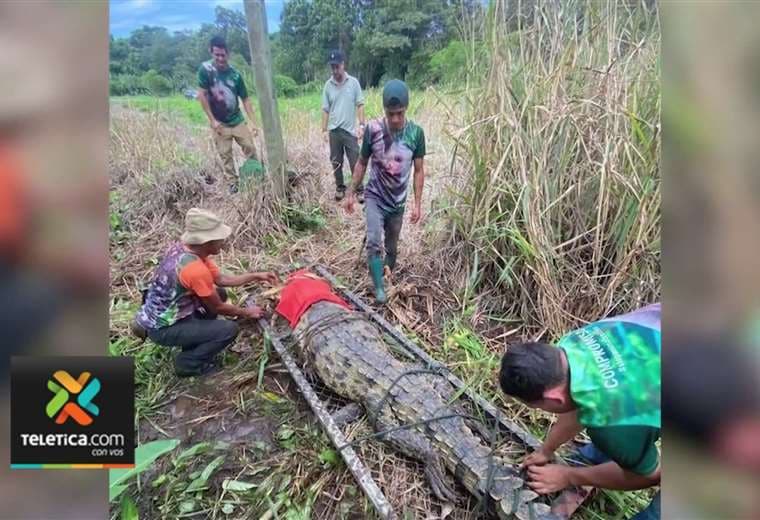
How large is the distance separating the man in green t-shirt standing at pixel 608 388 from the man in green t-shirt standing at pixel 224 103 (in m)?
1.14

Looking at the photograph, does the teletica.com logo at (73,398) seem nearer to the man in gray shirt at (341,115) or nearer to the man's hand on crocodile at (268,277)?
the man's hand on crocodile at (268,277)

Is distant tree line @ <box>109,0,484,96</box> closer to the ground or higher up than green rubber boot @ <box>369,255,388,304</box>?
higher up

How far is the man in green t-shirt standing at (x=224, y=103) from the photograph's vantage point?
4.94 ft

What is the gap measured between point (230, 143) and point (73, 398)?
1.02 meters

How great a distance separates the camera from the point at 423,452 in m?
1.65

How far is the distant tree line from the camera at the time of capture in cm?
134

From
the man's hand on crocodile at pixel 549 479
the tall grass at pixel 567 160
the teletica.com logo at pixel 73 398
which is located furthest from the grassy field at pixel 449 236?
the teletica.com logo at pixel 73 398

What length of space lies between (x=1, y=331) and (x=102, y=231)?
279 millimetres

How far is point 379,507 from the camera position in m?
1.43

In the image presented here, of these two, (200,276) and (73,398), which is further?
(200,276)

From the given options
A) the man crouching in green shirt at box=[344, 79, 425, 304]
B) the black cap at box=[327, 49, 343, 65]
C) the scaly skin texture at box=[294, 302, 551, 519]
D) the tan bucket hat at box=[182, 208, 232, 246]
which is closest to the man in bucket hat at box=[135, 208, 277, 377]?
the tan bucket hat at box=[182, 208, 232, 246]

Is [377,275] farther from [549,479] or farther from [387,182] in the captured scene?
[549,479]

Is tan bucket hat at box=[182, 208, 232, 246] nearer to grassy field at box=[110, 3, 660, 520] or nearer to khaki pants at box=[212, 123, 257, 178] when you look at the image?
grassy field at box=[110, 3, 660, 520]

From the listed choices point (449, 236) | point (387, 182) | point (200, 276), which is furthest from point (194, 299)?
point (449, 236)
